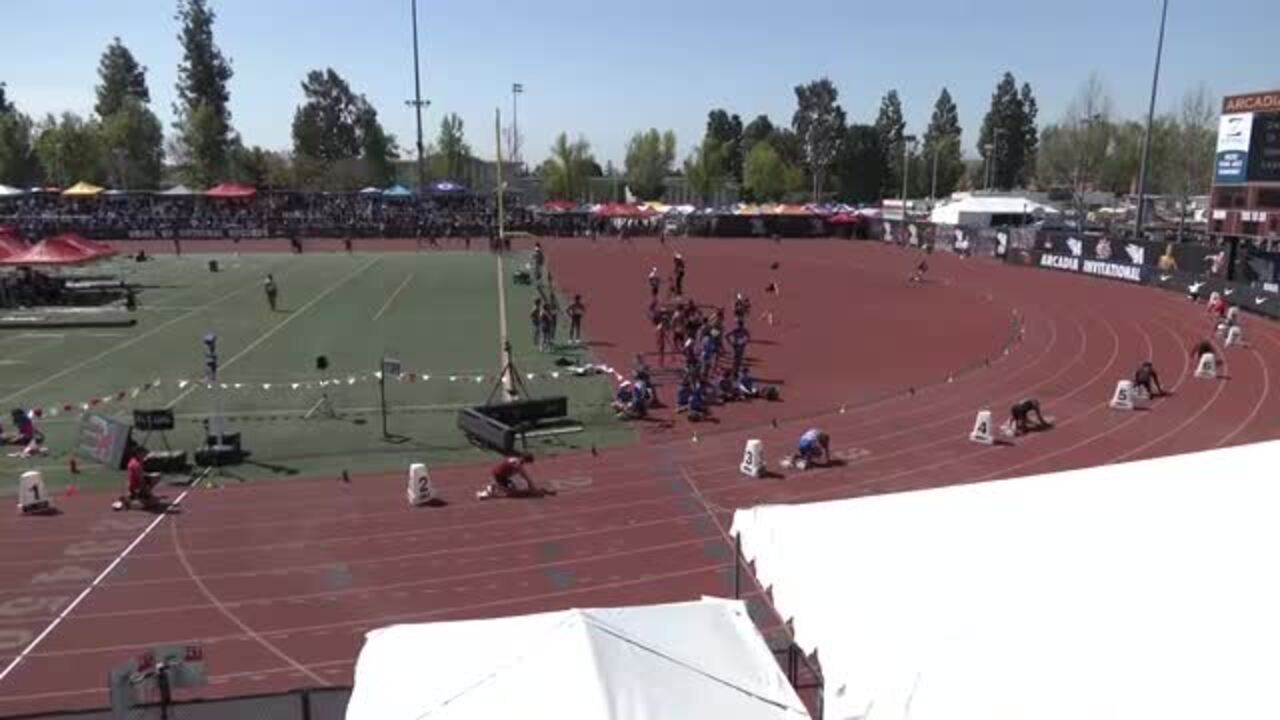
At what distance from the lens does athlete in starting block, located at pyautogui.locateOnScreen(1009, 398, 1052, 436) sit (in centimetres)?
2103

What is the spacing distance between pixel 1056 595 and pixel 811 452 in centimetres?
1281

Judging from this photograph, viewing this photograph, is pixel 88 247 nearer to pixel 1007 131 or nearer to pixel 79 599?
pixel 79 599

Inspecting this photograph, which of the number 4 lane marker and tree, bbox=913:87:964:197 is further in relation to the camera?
tree, bbox=913:87:964:197

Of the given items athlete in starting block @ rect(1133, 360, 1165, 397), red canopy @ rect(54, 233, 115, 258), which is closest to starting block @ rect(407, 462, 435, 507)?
athlete in starting block @ rect(1133, 360, 1165, 397)

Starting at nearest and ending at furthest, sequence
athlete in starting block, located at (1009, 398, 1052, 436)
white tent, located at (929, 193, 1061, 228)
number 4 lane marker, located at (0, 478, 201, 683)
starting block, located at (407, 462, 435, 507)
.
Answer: number 4 lane marker, located at (0, 478, 201, 683), starting block, located at (407, 462, 435, 507), athlete in starting block, located at (1009, 398, 1052, 436), white tent, located at (929, 193, 1061, 228)

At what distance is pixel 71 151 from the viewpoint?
102m

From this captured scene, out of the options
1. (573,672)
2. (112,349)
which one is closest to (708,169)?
(112,349)

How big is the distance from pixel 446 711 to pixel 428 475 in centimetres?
1112

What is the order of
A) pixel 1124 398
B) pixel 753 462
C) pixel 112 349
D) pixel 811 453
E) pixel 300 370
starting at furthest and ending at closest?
pixel 112 349 < pixel 300 370 < pixel 1124 398 < pixel 811 453 < pixel 753 462

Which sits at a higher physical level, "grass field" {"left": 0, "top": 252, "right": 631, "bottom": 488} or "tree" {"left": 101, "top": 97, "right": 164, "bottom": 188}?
"tree" {"left": 101, "top": 97, "right": 164, "bottom": 188}

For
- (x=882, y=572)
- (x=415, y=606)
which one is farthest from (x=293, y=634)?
(x=882, y=572)

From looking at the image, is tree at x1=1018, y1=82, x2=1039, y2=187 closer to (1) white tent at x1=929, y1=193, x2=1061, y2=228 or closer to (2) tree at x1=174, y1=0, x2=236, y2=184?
(1) white tent at x1=929, y1=193, x2=1061, y2=228

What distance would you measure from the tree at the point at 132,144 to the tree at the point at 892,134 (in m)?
92.1

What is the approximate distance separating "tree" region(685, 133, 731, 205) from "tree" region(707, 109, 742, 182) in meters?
2.17
